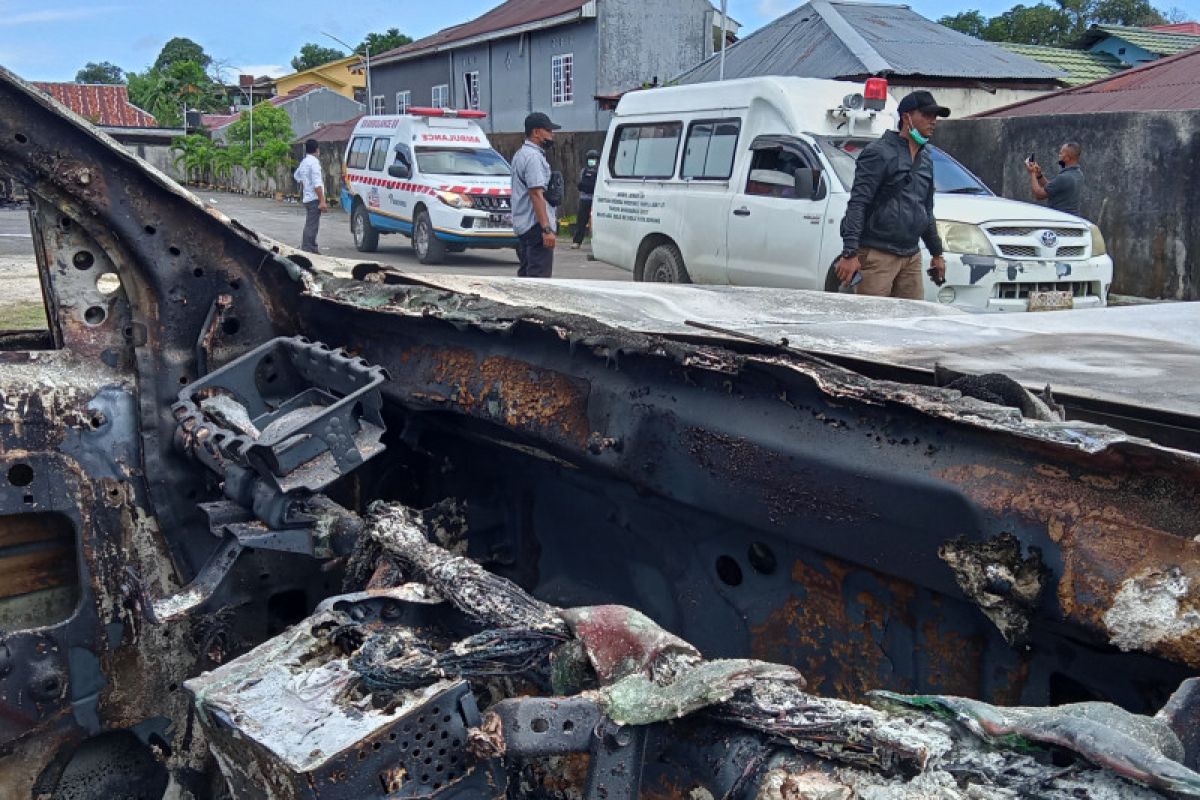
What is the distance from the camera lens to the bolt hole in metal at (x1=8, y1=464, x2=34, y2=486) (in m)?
2.20

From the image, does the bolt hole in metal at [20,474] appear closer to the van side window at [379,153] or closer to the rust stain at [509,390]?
the rust stain at [509,390]

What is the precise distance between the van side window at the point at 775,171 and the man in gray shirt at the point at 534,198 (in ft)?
6.11

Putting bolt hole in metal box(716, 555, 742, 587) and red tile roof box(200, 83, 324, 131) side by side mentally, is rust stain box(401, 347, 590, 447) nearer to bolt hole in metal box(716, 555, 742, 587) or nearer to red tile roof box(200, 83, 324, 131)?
bolt hole in metal box(716, 555, 742, 587)

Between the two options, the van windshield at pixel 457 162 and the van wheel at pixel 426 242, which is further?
the van windshield at pixel 457 162

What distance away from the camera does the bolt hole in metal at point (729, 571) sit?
1.99 m

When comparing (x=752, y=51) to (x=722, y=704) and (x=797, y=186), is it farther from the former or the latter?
(x=722, y=704)

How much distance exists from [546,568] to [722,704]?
121cm

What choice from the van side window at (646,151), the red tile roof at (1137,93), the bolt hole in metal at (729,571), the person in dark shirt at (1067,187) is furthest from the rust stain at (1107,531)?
the red tile roof at (1137,93)

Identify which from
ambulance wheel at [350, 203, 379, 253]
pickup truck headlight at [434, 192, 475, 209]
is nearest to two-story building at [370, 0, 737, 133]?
ambulance wheel at [350, 203, 379, 253]

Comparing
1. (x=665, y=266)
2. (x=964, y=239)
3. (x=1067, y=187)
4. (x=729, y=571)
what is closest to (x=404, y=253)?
(x=665, y=266)

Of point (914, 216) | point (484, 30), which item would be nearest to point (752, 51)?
point (484, 30)

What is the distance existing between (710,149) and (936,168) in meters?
2.14

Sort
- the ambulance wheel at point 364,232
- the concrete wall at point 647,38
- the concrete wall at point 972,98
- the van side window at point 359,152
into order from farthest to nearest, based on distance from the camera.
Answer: the concrete wall at point 647,38
the concrete wall at point 972,98
the van side window at point 359,152
the ambulance wheel at point 364,232

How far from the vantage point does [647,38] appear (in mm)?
29203
